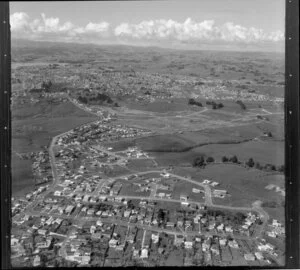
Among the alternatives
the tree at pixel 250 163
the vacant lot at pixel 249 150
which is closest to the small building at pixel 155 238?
the vacant lot at pixel 249 150

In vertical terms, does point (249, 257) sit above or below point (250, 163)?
below

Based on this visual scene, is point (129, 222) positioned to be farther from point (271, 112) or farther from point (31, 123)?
point (271, 112)

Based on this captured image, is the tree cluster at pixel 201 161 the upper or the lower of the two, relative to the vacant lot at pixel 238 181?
upper

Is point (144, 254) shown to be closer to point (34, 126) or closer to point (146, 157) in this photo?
point (146, 157)

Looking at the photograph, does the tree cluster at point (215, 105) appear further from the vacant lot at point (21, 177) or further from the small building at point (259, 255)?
the vacant lot at point (21, 177)

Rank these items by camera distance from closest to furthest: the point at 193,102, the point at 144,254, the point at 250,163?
the point at 144,254, the point at 250,163, the point at 193,102

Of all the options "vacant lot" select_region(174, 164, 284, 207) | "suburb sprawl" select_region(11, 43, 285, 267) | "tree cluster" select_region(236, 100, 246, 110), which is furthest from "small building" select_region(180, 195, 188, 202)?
"tree cluster" select_region(236, 100, 246, 110)

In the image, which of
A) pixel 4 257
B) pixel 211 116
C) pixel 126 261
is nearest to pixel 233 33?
pixel 211 116

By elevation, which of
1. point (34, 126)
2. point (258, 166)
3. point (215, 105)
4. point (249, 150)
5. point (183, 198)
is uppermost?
point (215, 105)

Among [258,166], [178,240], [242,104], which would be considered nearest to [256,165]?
[258,166]
